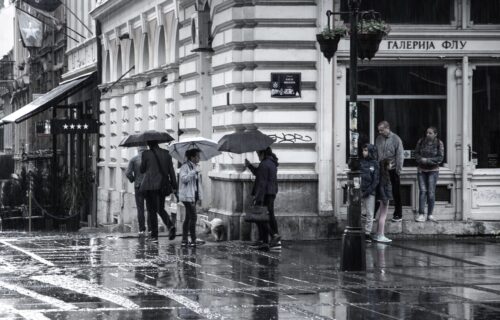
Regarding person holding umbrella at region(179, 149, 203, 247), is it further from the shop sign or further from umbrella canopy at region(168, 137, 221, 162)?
the shop sign

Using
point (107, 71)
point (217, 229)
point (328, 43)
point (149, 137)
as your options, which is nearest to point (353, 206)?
point (328, 43)

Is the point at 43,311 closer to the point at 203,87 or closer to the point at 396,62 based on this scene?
the point at 396,62

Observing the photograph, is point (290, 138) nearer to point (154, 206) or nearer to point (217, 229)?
point (217, 229)

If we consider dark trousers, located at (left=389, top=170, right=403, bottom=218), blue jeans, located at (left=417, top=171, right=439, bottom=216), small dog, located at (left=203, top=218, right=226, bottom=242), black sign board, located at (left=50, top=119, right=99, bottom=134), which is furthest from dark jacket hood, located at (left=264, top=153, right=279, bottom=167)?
black sign board, located at (left=50, top=119, right=99, bottom=134)

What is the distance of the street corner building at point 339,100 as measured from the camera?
24.0 metres

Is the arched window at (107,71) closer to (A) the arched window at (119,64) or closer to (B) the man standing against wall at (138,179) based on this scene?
(A) the arched window at (119,64)

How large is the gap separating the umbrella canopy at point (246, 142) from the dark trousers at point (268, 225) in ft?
2.92

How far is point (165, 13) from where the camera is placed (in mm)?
32469

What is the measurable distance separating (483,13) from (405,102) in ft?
7.45

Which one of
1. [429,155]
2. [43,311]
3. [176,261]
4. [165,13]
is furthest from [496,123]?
[43,311]

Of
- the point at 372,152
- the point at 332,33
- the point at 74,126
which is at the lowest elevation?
the point at 372,152

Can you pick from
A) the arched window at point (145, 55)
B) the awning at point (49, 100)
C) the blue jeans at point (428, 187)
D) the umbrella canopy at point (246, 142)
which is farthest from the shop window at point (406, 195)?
the awning at point (49, 100)

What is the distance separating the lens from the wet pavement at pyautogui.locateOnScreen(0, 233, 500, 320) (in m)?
14.6

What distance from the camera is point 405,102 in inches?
985
